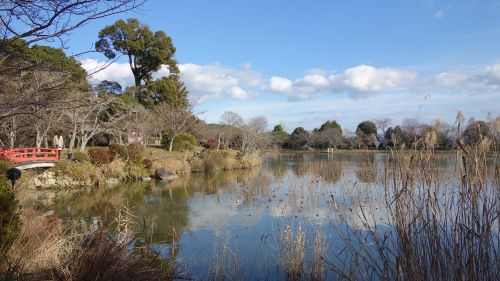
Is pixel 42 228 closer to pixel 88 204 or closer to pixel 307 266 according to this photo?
pixel 307 266

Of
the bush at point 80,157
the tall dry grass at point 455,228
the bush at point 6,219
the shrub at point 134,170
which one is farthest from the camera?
the shrub at point 134,170

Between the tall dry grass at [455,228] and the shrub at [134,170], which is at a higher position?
the tall dry grass at [455,228]

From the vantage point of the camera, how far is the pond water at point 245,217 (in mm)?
6352

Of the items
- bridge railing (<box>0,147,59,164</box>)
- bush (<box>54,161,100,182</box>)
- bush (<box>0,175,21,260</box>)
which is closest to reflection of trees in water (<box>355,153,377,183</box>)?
bush (<box>0,175,21,260</box>)

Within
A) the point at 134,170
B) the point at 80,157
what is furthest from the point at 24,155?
the point at 134,170

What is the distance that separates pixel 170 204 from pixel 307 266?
8.15 m

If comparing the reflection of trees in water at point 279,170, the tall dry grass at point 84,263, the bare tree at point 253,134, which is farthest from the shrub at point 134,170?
the tall dry grass at point 84,263

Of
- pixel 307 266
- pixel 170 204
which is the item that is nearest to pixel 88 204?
pixel 170 204

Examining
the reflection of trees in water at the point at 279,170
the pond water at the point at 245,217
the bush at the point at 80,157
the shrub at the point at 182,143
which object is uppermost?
the shrub at the point at 182,143

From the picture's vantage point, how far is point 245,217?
10719mm

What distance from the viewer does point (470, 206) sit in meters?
3.26

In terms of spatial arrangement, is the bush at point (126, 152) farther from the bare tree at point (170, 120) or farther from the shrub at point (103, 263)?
the shrub at point (103, 263)

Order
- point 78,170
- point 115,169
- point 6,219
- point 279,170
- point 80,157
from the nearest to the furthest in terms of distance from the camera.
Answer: point 6,219
point 78,170
point 80,157
point 115,169
point 279,170

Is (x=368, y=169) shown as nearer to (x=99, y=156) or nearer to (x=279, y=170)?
(x=279, y=170)
